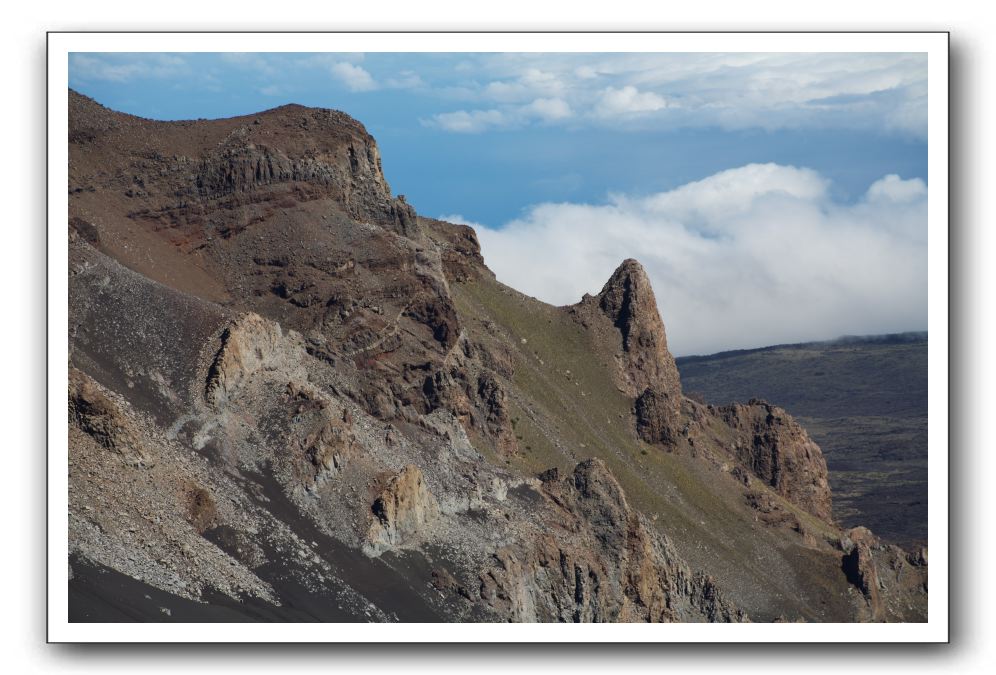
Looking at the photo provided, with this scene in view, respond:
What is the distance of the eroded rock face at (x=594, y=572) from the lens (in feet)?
237

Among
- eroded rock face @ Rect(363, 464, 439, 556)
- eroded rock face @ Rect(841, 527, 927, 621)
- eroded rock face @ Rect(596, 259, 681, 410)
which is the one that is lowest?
eroded rock face @ Rect(841, 527, 927, 621)

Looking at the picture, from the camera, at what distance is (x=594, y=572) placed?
78375 millimetres

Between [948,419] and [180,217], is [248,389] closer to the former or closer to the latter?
[180,217]

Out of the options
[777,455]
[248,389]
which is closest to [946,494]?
[248,389]

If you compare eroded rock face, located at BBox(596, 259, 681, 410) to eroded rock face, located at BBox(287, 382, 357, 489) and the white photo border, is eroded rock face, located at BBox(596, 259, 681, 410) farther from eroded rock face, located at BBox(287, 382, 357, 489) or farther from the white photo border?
the white photo border

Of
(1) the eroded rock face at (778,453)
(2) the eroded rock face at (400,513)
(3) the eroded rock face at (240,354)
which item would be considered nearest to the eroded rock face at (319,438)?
(3) the eroded rock face at (240,354)

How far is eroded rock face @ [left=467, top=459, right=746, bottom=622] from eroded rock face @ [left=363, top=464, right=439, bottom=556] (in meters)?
3.86

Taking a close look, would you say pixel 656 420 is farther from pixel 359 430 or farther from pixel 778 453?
pixel 359 430

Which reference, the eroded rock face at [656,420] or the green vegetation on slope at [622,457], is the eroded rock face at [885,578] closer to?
the green vegetation on slope at [622,457]

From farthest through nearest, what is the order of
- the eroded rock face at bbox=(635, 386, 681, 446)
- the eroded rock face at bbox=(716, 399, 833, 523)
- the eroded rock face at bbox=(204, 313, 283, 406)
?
the eroded rock face at bbox=(716, 399, 833, 523), the eroded rock face at bbox=(635, 386, 681, 446), the eroded rock face at bbox=(204, 313, 283, 406)

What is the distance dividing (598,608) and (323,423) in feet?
55.0

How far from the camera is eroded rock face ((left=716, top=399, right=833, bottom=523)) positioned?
450 ft

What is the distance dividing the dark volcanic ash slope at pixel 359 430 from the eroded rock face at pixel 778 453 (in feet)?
3.04

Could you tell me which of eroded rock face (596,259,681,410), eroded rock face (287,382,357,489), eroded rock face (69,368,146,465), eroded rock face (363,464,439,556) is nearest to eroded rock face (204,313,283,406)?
eroded rock face (287,382,357,489)
